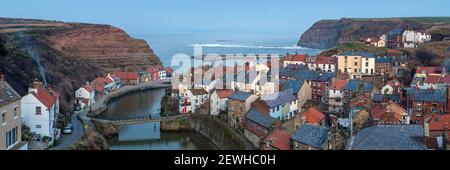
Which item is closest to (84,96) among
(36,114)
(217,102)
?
(217,102)

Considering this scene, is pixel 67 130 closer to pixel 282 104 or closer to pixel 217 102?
pixel 217 102

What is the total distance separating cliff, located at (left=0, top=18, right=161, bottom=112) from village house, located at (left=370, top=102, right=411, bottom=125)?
13371 mm

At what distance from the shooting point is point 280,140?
44.3ft

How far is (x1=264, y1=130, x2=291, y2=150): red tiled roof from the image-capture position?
43.4 feet

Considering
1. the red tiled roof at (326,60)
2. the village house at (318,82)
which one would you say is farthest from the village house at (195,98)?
the red tiled roof at (326,60)

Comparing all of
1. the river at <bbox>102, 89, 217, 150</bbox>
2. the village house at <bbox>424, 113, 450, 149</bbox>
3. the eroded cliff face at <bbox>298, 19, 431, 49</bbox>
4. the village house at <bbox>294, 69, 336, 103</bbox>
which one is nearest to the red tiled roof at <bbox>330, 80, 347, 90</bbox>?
the village house at <bbox>294, 69, 336, 103</bbox>

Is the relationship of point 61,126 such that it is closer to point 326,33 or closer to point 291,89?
point 291,89

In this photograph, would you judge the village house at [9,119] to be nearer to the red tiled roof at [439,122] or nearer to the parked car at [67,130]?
the parked car at [67,130]

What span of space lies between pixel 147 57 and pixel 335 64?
28.0m

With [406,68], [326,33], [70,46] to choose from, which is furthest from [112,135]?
[326,33]

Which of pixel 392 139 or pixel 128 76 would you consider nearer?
pixel 392 139

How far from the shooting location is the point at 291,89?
803 inches

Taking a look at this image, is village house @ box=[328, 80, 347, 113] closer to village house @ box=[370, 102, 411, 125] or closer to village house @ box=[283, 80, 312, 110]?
village house @ box=[283, 80, 312, 110]

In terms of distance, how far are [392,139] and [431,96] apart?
27.4 feet
